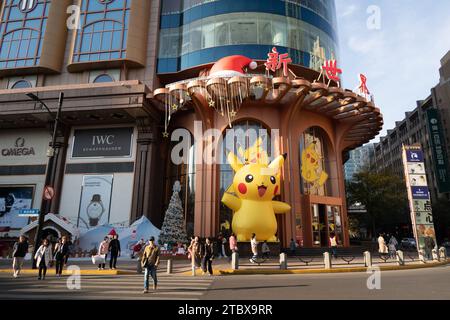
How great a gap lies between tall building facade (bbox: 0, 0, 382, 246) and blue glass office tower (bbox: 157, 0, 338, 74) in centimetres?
11

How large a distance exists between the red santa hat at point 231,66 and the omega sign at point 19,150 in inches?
753

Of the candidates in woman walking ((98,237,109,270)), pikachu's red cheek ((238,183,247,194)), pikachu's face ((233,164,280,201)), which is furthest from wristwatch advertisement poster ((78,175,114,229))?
pikachu's red cheek ((238,183,247,194))

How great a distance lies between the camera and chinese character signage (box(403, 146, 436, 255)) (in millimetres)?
18828

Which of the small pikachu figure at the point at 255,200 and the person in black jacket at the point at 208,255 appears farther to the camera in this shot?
the small pikachu figure at the point at 255,200

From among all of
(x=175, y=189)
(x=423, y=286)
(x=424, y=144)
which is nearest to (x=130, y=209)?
(x=175, y=189)

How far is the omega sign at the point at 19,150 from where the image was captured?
3033cm

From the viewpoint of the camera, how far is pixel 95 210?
2714 cm

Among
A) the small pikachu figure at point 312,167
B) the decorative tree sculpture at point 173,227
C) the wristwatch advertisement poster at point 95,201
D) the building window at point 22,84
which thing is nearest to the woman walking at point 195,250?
the decorative tree sculpture at point 173,227

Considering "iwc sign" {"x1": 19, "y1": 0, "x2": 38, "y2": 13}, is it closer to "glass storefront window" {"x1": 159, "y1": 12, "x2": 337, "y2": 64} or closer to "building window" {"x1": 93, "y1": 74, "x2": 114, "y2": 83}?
"building window" {"x1": 93, "y1": 74, "x2": 114, "y2": 83}

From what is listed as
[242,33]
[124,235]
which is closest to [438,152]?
[242,33]

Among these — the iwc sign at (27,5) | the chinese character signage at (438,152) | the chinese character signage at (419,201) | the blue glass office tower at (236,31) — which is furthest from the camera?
the chinese character signage at (438,152)

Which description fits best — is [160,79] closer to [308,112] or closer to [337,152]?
[308,112]

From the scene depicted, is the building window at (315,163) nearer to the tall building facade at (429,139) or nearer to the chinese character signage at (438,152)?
the tall building facade at (429,139)
